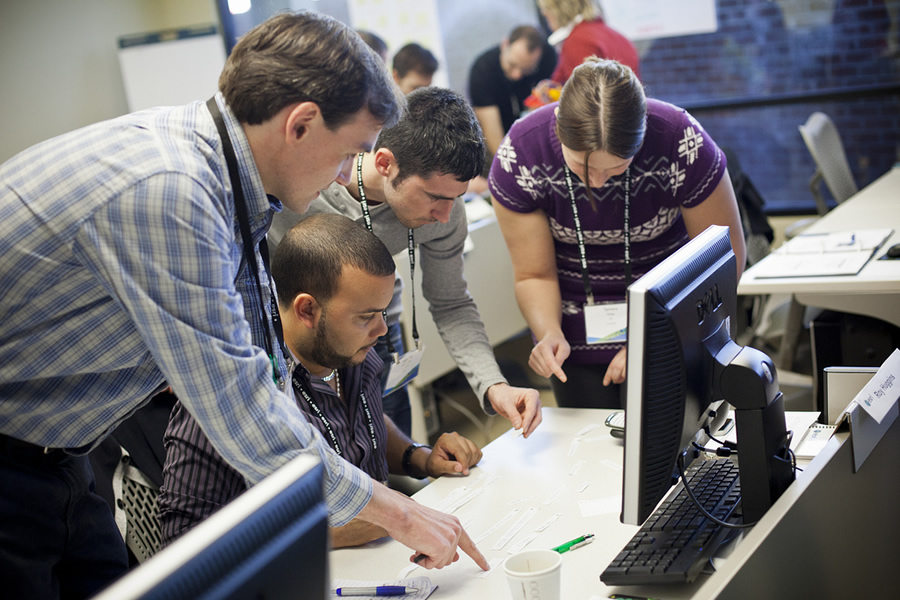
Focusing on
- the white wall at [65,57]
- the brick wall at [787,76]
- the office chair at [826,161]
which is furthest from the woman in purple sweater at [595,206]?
the white wall at [65,57]

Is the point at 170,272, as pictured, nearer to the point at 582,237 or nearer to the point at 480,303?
the point at 582,237

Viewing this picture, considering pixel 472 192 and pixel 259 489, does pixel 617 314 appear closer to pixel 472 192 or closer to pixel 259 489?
pixel 259 489

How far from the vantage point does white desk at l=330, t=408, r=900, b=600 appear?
115 cm

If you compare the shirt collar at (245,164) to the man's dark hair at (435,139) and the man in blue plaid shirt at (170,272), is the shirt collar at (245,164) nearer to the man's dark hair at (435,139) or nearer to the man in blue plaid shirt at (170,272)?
the man in blue plaid shirt at (170,272)

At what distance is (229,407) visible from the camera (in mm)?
998

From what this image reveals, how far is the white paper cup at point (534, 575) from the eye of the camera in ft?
3.52

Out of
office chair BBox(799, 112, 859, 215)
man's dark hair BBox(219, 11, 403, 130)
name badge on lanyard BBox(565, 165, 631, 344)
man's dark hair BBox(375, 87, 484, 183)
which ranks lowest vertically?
office chair BBox(799, 112, 859, 215)

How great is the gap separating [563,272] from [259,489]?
62.7 inches

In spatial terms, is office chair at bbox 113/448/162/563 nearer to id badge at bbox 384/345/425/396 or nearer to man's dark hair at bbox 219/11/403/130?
id badge at bbox 384/345/425/396

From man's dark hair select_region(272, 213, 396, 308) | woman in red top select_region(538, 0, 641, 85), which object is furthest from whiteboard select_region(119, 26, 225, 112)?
man's dark hair select_region(272, 213, 396, 308)

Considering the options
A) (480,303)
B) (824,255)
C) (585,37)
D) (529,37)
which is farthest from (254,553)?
(529,37)

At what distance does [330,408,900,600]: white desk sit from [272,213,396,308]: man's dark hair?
0.45 meters

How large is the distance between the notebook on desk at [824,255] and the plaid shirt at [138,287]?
187 cm

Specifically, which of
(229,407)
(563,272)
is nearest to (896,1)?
(563,272)
